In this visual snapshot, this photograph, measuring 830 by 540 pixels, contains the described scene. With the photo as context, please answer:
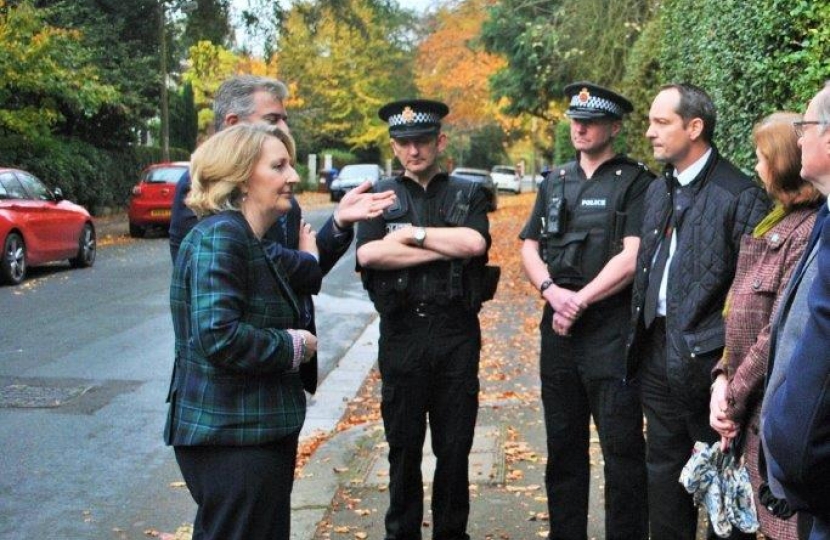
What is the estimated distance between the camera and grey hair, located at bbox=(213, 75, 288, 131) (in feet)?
14.5

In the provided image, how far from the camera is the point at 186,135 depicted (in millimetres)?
47062

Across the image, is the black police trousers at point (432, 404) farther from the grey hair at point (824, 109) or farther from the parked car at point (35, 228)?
the parked car at point (35, 228)

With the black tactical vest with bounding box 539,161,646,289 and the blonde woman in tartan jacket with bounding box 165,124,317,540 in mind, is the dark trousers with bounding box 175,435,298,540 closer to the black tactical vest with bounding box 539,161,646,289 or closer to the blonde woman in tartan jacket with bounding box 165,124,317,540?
the blonde woman in tartan jacket with bounding box 165,124,317,540

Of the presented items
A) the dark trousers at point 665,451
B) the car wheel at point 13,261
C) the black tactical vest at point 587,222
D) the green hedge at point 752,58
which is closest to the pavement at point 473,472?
the dark trousers at point 665,451

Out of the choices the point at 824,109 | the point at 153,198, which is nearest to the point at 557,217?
the point at 824,109

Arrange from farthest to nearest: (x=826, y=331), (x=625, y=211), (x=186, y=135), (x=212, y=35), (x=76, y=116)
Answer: (x=186, y=135)
(x=76, y=116)
(x=212, y=35)
(x=625, y=211)
(x=826, y=331)

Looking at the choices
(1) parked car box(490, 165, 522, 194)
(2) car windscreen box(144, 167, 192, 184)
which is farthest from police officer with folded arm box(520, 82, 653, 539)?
(1) parked car box(490, 165, 522, 194)

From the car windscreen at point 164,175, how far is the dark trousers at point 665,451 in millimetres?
21922

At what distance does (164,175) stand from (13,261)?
10034 mm

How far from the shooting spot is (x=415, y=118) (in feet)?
17.0

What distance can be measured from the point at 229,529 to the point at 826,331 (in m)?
2.12

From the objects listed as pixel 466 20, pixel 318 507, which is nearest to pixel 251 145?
pixel 318 507

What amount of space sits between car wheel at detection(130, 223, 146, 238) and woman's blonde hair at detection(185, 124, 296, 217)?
23089 millimetres

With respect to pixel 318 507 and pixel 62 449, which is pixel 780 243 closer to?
pixel 318 507
